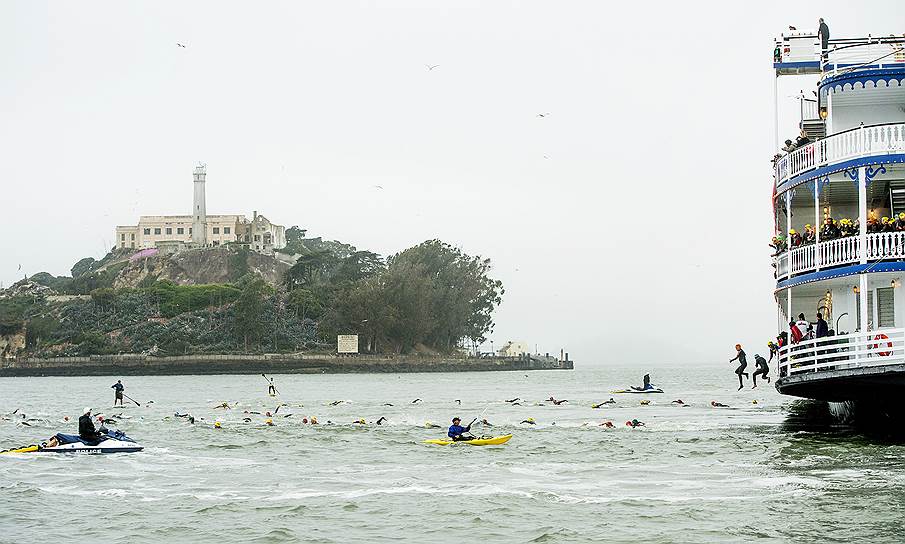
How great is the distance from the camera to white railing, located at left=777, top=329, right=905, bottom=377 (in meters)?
31.0

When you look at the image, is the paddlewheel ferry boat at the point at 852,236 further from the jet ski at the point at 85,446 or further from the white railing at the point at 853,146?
the jet ski at the point at 85,446

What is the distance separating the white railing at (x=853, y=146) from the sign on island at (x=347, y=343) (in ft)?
486

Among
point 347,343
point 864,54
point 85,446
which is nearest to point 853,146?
point 864,54

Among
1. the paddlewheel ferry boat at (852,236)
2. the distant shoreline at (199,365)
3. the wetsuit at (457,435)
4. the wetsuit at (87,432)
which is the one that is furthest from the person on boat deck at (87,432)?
the distant shoreline at (199,365)

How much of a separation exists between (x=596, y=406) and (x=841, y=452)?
32721 millimetres

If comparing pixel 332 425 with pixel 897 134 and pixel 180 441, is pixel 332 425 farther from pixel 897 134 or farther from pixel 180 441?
pixel 897 134

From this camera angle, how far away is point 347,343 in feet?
601

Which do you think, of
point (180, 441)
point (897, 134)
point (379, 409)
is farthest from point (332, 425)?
point (897, 134)

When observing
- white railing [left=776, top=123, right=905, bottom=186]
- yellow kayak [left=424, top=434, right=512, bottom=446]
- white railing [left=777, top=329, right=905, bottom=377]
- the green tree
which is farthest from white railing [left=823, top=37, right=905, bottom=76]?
the green tree

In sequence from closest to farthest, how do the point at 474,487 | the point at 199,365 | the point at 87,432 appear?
1. the point at 474,487
2. the point at 87,432
3. the point at 199,365

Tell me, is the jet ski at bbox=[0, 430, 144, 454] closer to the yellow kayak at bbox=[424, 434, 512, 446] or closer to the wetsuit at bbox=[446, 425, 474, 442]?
the yellow kayak at bbox=[424, 434, 512, 446]

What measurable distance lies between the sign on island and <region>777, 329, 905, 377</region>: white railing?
148 metres

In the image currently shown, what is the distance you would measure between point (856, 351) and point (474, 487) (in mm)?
10721

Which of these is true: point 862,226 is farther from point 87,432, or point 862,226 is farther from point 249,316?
point 249,316
